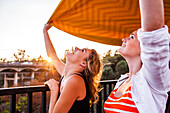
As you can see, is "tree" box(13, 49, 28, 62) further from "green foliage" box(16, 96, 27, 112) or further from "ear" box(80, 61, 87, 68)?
"ear" box(80, 61, 87, 68)

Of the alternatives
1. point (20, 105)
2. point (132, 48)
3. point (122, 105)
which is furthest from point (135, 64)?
point (20, 105)

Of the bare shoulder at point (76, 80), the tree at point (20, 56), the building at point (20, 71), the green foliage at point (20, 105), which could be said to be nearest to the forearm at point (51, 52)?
the bare shoulder at point (76, 80)

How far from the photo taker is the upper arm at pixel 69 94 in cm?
119

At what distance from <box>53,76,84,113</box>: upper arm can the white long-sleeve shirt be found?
0.49m

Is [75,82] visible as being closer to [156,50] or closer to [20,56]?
[156,50]

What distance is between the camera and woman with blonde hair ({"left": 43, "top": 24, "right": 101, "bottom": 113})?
1.22 metres

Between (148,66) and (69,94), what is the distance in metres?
0.77

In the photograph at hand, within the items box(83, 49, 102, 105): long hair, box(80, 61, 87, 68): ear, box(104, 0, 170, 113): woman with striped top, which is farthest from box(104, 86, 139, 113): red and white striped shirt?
box(80, 61, 87, 68): ear

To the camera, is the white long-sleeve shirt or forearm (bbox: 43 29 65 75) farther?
forearm (bbox: 43 29 65 75)

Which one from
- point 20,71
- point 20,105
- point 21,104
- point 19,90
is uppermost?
point 19,90

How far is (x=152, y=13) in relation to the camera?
0.48 meters

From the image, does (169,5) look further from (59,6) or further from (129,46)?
(59,6)

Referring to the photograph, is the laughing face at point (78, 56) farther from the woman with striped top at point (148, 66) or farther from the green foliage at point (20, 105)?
the green foliage at point (20, 105)

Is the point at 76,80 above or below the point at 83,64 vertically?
below
